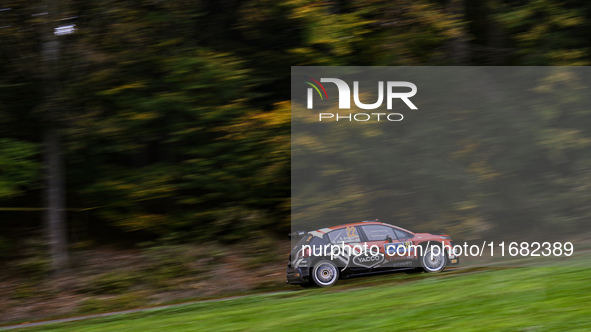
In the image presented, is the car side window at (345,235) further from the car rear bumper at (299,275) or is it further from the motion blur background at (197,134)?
the motion blur background at (197,134)

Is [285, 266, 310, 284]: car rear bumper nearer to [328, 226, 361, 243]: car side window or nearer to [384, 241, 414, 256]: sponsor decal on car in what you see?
[328, 226, 361, 243]: car side window

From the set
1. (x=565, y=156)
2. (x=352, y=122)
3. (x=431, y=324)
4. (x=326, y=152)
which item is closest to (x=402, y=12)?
(x=352, y=122)

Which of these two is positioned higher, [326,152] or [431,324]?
[326,152]

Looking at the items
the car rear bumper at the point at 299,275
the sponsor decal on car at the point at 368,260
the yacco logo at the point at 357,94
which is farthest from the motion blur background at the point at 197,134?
the sponsor decal on car at the point at 368,260

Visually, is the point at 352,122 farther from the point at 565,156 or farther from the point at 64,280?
the point at 64,280

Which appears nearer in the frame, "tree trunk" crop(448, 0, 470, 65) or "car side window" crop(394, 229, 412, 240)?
"car side window" crop(394, 229, 412, 240)

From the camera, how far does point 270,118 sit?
1379 cm

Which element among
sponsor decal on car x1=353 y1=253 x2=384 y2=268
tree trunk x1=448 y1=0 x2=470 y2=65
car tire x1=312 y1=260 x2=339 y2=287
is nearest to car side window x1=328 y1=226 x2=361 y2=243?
sponsor decal on car x1=353 y1=253 x2=384 y2=268

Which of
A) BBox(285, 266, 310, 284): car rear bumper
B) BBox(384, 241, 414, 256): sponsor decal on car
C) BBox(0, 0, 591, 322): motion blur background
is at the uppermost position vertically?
BBox(0, 0, 591, 322): motion blur background

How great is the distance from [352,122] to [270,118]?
199 cm

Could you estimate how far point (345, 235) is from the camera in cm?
1050

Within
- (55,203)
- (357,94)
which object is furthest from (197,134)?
(357,94)

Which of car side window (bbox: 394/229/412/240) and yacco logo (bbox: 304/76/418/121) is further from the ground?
yacco logo (bbox: 304/76/418/121)

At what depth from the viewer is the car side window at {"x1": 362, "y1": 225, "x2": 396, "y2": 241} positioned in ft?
34.6
